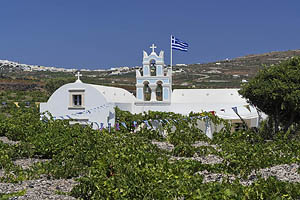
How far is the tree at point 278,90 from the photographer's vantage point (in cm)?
1555

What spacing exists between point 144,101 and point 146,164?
13212 mm

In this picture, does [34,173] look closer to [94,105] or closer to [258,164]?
[258,164]

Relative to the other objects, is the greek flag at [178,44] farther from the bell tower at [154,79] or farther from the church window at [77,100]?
the church window at [77,100]

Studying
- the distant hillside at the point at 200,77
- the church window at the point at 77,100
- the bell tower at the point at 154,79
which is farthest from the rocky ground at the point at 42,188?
the distant hillside at the point at 200,77

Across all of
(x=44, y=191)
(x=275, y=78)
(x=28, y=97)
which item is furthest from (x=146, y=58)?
(x=28, y=97)

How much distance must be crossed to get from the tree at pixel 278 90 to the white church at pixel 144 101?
151cm

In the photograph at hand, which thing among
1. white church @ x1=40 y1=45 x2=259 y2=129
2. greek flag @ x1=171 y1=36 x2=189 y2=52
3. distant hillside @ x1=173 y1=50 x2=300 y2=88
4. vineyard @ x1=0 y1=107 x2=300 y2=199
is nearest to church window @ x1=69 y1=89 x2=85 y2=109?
white church @ x1=40 y1=45 x2=259 y2=129

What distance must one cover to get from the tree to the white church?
1.51 metres

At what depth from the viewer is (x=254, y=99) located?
17.2 metres

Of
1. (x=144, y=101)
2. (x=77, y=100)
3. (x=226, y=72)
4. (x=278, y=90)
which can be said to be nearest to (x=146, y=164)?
(x=278, y=90)

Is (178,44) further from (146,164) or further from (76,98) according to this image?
(146,164)

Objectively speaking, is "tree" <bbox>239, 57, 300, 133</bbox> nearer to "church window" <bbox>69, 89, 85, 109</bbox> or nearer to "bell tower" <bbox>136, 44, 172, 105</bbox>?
"bell tower" <bbox>136, 44, 172, 105</bbox>

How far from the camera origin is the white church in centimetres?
1802

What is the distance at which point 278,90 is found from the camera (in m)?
15.7
